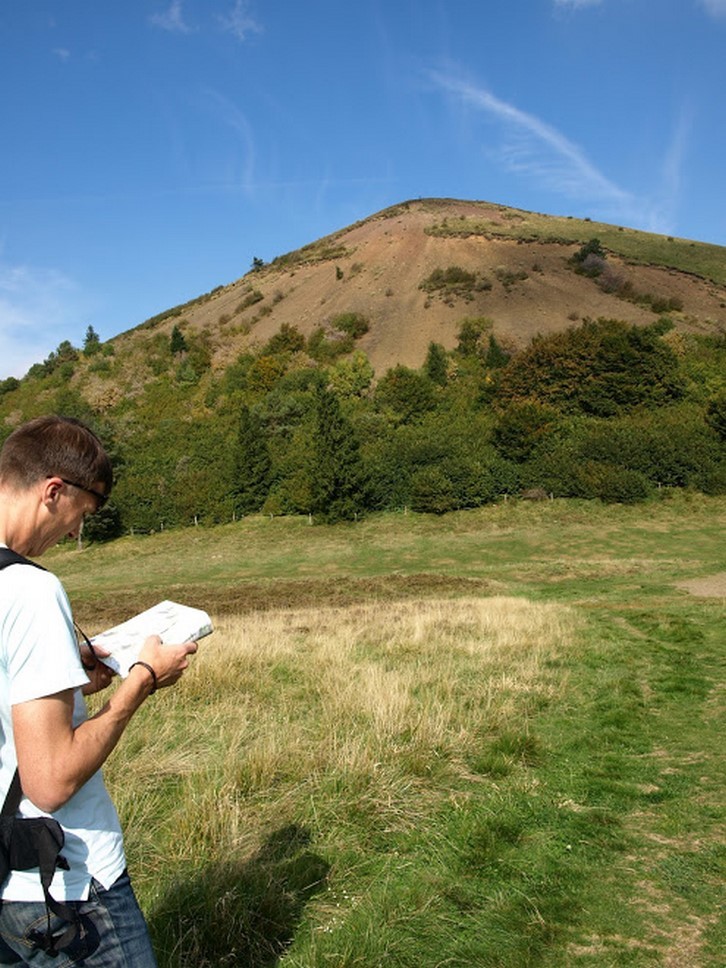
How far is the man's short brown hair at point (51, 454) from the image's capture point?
186 centimetres

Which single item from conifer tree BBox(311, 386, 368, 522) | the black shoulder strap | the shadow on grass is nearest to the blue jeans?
the black shoulder strap

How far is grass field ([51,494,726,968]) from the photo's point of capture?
3363 millimetres

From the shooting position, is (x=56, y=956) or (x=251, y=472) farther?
(x=251, y=472)

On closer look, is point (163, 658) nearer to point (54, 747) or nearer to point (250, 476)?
point (54, 747)

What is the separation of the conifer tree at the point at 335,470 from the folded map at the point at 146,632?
39.6 m

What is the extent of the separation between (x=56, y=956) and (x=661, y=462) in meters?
43.0

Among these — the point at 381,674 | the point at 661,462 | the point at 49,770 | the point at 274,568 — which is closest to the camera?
the point at 49,770

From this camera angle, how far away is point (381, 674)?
7652 millimetres

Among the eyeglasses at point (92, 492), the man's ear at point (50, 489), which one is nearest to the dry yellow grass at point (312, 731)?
the eyeglasses at point (92, 492)

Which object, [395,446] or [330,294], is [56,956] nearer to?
[395,446]

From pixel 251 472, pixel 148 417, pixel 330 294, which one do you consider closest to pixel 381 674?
pixel 251 472

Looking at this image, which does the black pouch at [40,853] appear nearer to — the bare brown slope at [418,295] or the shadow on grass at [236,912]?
the shadow on grass at [236,912]

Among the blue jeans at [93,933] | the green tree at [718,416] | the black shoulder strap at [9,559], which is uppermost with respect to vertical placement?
the green tree at [718,416]

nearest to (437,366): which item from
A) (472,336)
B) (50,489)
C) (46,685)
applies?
(472,336)
